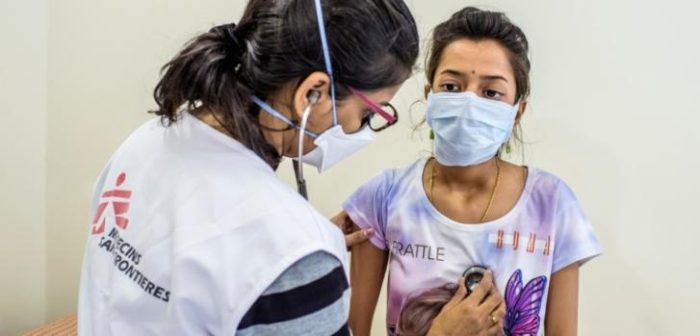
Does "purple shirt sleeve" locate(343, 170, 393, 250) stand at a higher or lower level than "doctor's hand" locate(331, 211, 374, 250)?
higher

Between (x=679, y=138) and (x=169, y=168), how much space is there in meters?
1.28

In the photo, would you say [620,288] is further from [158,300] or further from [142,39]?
[142,39]

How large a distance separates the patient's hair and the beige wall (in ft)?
1.84

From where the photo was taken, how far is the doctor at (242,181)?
619 mm

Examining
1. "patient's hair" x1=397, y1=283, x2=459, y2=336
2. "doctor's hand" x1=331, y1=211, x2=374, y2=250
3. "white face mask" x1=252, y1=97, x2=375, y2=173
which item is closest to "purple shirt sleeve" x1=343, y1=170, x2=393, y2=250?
"doctor's hand" x1=331, y1=211, x2=374, y2=250

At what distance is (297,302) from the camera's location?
0.62 meters

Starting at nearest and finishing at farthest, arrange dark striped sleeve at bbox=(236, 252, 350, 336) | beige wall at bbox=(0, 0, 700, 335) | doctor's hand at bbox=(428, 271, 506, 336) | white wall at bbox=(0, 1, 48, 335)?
dark striped sleeve at bbox=(236, 252, 350, 336)
doctor's hand at bbox=(428, 271, 506, 336)
beige wall at bbox=(0, 0, 700, 335)
white wall at bbox=(0, 1, 48, 335)

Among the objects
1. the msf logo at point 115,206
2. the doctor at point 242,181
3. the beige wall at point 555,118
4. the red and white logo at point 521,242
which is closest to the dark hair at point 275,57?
the doctor at point 242,181

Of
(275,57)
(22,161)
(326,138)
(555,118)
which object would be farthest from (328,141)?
(22,161)

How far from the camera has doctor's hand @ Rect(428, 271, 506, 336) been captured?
109cm

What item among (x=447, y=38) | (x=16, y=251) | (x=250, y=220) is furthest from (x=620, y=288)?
(x=16, y=251)

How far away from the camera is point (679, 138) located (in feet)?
4.69

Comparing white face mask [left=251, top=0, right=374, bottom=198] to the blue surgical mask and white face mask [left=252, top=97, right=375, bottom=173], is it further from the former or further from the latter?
the blue surgical mask

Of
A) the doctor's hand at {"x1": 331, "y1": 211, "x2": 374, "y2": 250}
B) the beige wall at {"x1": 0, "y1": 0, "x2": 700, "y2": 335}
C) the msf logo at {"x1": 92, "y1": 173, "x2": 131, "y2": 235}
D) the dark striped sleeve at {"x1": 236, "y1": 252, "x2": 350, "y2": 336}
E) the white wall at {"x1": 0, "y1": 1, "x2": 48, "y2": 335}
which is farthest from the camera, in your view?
the white wall at {"x1": 0, "y1": 1, "x2": 48, "y2": 335}
